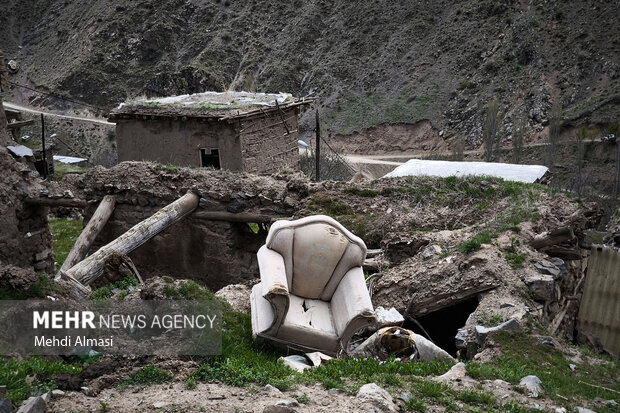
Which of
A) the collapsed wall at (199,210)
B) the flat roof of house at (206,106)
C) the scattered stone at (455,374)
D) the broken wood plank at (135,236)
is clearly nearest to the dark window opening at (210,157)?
the flat roof of house at (206,106)

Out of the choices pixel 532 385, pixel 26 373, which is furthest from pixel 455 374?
pixel 26 373

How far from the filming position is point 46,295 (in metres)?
6.62

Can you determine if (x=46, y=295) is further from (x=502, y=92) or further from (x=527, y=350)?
(x=502, y=92)

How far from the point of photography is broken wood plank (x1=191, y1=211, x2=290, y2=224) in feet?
37.1

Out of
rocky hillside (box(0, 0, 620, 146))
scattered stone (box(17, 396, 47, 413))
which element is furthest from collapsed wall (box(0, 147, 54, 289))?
rocky hillside (box(0, 0, 620, 146))

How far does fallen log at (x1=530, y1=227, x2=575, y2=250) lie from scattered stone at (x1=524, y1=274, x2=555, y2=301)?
1152 mm

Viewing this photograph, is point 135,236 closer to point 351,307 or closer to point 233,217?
point 233,217

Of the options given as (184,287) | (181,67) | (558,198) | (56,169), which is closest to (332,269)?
(184,287)

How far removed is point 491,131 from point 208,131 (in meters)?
22.3

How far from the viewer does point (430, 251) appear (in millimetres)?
9070

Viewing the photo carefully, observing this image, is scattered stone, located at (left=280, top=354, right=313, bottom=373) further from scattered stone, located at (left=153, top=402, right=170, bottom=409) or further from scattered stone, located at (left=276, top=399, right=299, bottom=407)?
scattered stone, located at (left=153, top=402, right=170, bottom=409)

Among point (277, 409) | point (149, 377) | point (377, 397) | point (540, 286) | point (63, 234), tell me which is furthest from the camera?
point (63, 234)

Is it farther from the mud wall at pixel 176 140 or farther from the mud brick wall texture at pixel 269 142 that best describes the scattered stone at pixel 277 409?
the mud wall at pixel 176 140

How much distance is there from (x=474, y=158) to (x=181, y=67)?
23973 mm
